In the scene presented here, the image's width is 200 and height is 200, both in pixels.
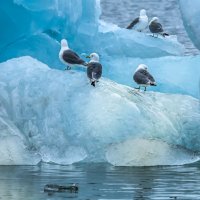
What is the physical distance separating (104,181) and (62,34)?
21.2 ft

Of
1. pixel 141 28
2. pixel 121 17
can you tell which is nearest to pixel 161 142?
pixel 141 28

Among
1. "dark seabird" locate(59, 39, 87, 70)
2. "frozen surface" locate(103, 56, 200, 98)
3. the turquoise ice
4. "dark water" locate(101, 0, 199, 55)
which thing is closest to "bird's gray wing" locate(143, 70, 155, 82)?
the turquoise ice

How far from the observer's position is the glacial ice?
18.8 metres

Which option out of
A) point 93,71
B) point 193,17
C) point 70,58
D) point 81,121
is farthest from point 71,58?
point 193,17

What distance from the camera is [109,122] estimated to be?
16.2 m

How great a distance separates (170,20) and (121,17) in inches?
60.5

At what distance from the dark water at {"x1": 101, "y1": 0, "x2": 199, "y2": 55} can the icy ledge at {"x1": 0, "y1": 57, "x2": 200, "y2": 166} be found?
1548cm

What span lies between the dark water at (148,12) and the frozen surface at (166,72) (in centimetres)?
1235

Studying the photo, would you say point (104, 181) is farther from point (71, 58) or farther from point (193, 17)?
point (193, 17)

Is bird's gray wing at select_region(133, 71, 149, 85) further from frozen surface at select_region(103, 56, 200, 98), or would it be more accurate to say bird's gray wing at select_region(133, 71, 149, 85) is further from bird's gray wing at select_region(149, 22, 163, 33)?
bird's gray wing at select_region(149, 22, 163, 33)

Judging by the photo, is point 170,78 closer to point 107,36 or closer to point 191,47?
point 107,36

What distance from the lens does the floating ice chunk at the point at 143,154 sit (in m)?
16.1

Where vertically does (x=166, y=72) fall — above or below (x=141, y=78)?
above

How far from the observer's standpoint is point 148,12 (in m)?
37.7
